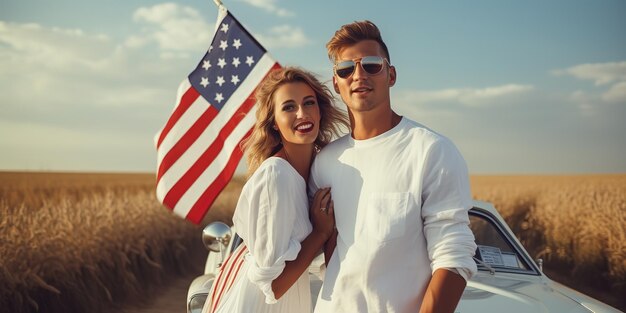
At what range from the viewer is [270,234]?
2.29m

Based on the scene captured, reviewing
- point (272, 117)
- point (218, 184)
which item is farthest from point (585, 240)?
point (272, 117)

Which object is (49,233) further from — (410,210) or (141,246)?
(410,210)

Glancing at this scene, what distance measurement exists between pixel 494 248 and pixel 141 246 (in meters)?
5.52

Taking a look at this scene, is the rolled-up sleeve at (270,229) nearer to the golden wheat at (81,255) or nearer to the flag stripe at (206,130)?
the flag stripe at (206,130)

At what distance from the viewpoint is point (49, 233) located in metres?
6.71

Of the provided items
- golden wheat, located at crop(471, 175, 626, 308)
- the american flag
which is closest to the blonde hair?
the american flag

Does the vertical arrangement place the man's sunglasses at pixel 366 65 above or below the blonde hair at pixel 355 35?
below

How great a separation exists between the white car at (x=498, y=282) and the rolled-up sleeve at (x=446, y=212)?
1126 millimetres

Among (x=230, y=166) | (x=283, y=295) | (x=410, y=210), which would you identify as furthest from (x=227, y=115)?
(x=410, y=210)

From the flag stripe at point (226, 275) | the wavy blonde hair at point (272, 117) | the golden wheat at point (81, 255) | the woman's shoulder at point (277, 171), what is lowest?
the golden wheat at point (81, 255)

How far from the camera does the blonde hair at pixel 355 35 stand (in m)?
2.27

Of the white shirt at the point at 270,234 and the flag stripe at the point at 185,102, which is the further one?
the flag stripe at the point at 185,102

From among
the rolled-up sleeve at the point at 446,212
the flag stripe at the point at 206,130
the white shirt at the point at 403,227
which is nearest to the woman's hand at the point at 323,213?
the white shirt at the point at 403,227

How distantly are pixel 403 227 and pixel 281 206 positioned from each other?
52 centimetres
